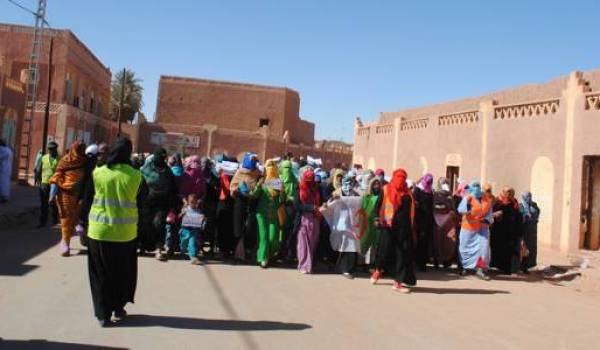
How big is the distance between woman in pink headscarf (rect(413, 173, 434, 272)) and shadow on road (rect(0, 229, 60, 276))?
5448 millimetres

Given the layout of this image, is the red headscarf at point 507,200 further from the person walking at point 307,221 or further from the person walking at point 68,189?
the person walking at point 68,189

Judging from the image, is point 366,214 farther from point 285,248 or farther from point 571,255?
point 571,255

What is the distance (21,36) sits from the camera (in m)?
27.8

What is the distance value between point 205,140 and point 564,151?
1132 inches

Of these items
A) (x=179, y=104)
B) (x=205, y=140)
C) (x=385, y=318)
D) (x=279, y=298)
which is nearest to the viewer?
(x=385, y=318)

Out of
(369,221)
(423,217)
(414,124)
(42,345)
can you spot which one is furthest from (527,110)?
(42,345)

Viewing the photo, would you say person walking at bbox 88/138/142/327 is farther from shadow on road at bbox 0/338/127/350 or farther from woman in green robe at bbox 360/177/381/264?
woman in green robe at bbox 360/177/381/264

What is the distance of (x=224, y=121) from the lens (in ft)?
135

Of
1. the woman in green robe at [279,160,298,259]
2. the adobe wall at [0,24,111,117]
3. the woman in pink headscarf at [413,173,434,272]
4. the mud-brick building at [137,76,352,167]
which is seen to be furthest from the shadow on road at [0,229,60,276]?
the mud-brick building at [137,76,352,167]

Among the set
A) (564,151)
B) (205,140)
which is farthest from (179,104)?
(564,151)

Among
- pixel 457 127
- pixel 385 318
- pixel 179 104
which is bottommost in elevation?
pixel 385 318

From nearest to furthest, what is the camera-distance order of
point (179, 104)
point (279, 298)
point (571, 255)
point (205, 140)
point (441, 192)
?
point (279, 298) < point (441, 192) < point (571, 255) < point (205, 140) < point (179, 104)

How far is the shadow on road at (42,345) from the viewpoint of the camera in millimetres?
3910

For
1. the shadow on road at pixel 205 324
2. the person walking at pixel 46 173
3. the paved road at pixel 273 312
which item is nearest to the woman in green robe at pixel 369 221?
the paved road at pixel 273 312
